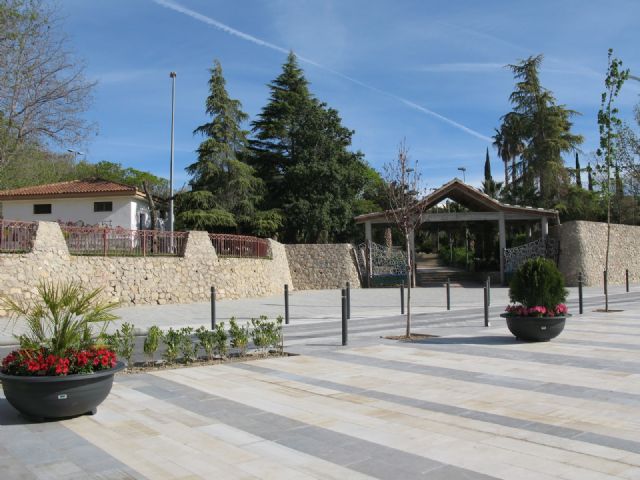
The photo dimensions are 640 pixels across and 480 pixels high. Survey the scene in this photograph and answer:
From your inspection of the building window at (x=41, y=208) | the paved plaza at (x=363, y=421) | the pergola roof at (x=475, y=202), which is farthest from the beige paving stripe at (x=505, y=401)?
the building window at (x=41, y=208)

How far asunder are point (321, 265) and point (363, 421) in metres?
28.5

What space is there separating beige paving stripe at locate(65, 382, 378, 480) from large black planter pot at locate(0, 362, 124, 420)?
0.19 meters

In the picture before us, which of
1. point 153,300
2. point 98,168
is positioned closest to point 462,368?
point 153,300

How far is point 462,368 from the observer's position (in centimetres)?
838

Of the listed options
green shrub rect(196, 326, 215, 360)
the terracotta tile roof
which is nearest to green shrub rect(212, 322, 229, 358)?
green shrub rect(196, 326, 215, 360)

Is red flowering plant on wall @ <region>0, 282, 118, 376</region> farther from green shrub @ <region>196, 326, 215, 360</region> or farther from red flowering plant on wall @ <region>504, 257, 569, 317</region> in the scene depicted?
red flowering plant on wall @ <region>504, 257, 569, 317</region>

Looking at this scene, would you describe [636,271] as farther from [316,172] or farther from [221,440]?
[221,440]

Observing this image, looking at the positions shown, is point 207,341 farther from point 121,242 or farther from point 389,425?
point 121,242

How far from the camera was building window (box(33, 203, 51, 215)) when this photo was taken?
3734 centimetres

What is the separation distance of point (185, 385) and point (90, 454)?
111 inches

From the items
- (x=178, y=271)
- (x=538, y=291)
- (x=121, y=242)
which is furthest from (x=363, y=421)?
(x=178, y=271)

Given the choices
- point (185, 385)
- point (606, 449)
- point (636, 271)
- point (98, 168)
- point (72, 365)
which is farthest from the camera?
point (98, 168)

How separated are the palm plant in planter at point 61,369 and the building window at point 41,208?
34.4 m

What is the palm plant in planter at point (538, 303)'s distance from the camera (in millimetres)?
10531
